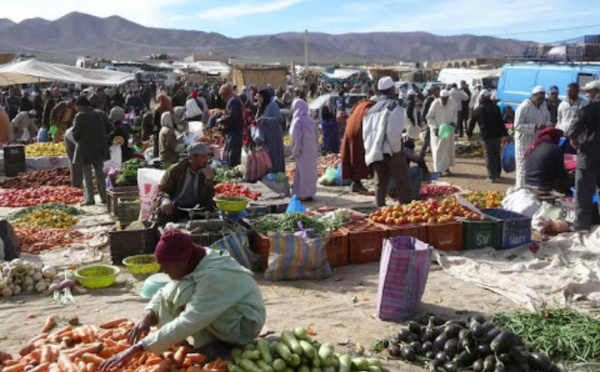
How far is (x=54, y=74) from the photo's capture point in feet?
57.2

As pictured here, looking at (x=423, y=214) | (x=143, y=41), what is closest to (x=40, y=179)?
(x=423, y=214)

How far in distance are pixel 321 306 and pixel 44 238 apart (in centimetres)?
430

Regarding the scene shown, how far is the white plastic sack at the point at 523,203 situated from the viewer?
816 cm

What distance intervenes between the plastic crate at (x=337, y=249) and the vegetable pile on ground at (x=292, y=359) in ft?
8.46

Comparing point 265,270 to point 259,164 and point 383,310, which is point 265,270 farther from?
point 259,164

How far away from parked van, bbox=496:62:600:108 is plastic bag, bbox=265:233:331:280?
12.2 m

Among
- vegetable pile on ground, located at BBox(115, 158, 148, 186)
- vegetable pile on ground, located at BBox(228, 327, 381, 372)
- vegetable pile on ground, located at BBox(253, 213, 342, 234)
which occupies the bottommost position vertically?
vegetable pile on ground, located at BBox(228, 327, 381, 372)

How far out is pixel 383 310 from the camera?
5.24 meters

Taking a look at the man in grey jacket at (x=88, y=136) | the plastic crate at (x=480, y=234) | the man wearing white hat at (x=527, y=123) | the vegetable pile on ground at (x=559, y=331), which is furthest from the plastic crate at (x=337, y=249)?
the man in grey jacket at (x=88, y=136)

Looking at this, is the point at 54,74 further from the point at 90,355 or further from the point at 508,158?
the point at 90,355

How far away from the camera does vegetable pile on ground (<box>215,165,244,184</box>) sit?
10.3 meters

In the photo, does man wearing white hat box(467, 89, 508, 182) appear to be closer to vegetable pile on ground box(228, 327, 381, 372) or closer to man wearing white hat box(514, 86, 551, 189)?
man wearing white hat box(514, 86, 551, 189)

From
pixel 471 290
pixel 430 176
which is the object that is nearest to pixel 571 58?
pixel 430 176

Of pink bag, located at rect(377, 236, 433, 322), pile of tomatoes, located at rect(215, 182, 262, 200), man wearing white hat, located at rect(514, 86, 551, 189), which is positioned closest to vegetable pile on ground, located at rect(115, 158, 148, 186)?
pile of tomatoes, located at rect(215, 182, 262, 200)
